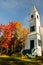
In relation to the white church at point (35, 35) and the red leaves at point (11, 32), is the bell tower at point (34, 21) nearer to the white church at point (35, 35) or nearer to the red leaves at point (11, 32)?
the white church at point (35, 35)

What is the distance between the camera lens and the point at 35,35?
3569 centimetres

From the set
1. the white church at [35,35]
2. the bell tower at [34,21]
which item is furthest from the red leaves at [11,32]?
the bell tower at [34,21]

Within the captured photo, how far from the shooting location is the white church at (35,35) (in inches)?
1380

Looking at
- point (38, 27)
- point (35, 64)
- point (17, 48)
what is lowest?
point (35, 64)

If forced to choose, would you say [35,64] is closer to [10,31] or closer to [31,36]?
[31,36]

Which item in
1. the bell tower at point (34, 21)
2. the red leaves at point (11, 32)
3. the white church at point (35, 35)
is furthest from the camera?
the red leaves at point (11, 32)

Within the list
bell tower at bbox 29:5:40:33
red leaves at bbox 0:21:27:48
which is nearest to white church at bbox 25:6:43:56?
bell tower at bbox 29:5:40:33

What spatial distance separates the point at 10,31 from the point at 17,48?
4874 millimetres

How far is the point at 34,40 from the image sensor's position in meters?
35.8

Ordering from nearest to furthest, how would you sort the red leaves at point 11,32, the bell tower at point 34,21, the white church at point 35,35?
the white church at point 35,35 < the bell tower at point 34,21 < the red leaves at point 11,32

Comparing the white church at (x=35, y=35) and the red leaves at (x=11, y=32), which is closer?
the white church at (x=35, y=35)

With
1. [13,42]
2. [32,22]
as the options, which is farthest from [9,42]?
[32,22]

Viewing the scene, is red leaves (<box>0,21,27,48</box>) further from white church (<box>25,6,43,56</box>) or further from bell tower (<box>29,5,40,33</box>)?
bell tower (<box>29,5,40,33</box>)

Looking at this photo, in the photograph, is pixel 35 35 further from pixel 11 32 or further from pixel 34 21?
pixel 11 32
